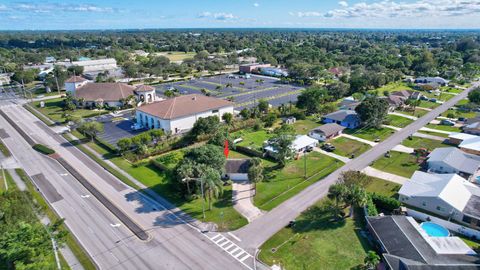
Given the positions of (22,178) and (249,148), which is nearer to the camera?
(22,178)

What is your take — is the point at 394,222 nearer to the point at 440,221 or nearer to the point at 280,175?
the point at 440,221

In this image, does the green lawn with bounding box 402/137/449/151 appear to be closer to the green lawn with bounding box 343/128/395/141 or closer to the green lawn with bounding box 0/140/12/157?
the green lawn with bounding box 343/128/395/141

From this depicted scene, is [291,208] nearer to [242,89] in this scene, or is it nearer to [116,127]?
[116,127]

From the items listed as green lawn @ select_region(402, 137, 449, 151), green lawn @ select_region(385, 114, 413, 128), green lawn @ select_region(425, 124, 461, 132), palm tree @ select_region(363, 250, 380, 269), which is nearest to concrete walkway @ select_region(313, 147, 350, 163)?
green lawn @ select_region(402, 137, 449, 151)

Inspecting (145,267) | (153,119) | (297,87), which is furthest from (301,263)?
(297,87)

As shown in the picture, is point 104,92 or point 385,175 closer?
point 385,175

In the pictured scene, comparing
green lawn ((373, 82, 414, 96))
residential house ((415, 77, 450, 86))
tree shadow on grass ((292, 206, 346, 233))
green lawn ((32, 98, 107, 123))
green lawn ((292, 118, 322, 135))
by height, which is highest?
residential house ((415, 77, 450, 86))

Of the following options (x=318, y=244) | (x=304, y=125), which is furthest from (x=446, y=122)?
(x=318, y=244)
